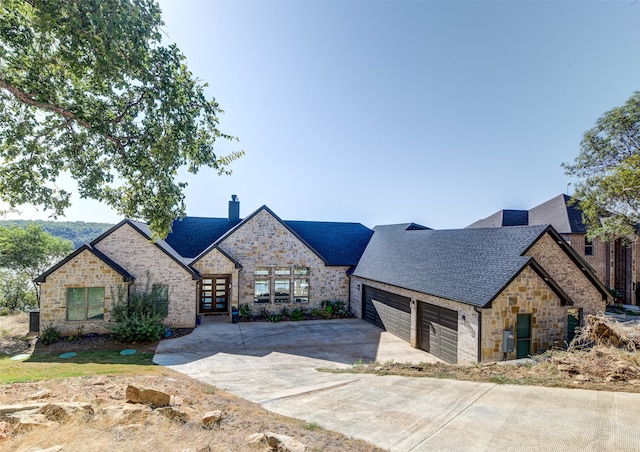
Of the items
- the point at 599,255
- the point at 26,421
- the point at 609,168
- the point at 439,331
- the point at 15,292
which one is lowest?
the point at 15,292

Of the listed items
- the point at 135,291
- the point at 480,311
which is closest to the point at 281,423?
the point at 480,311

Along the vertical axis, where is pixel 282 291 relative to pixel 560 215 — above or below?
below

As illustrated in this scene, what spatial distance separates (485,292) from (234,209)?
61.3ft

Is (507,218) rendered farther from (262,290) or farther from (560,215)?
(262,290)

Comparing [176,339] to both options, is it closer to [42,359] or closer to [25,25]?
[42,359]

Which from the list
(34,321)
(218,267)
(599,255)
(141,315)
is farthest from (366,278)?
(599,255)

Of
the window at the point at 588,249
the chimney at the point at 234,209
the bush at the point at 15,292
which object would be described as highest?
the chimney at the point at 234,209

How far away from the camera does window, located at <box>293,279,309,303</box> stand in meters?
19.9

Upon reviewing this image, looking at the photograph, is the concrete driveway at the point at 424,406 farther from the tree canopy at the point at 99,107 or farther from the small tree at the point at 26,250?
the small tree at the point at 26,250

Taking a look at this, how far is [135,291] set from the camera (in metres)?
15.6

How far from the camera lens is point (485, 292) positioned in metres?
10.4

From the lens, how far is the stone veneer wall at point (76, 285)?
1423 cm

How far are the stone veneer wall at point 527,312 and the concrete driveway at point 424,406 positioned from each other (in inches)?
134

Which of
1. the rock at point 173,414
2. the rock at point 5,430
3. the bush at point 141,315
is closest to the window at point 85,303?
the bush at point 141,315
